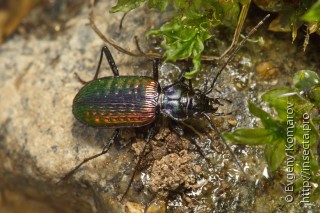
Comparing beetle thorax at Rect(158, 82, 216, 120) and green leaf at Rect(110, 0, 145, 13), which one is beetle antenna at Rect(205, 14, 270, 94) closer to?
beetle thorax at Rect(158, 82, 216, 120)

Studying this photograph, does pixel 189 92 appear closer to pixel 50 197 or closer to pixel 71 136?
pixel 71 136

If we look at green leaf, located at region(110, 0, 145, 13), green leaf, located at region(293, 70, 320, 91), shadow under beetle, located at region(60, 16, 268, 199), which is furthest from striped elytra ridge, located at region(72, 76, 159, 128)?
green leaf, located at region(293, 70, 320, 91)

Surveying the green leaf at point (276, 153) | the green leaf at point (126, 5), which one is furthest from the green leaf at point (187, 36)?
the green leaf at point (276, 153)

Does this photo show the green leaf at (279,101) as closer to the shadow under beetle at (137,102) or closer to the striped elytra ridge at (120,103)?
the shadow under beetle at (137,102)

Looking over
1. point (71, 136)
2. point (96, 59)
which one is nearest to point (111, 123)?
point (71, 136)

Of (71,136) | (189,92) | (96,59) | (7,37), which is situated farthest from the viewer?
(7,37)

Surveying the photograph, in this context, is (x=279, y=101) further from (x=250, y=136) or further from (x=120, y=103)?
(x=120, y=103)
